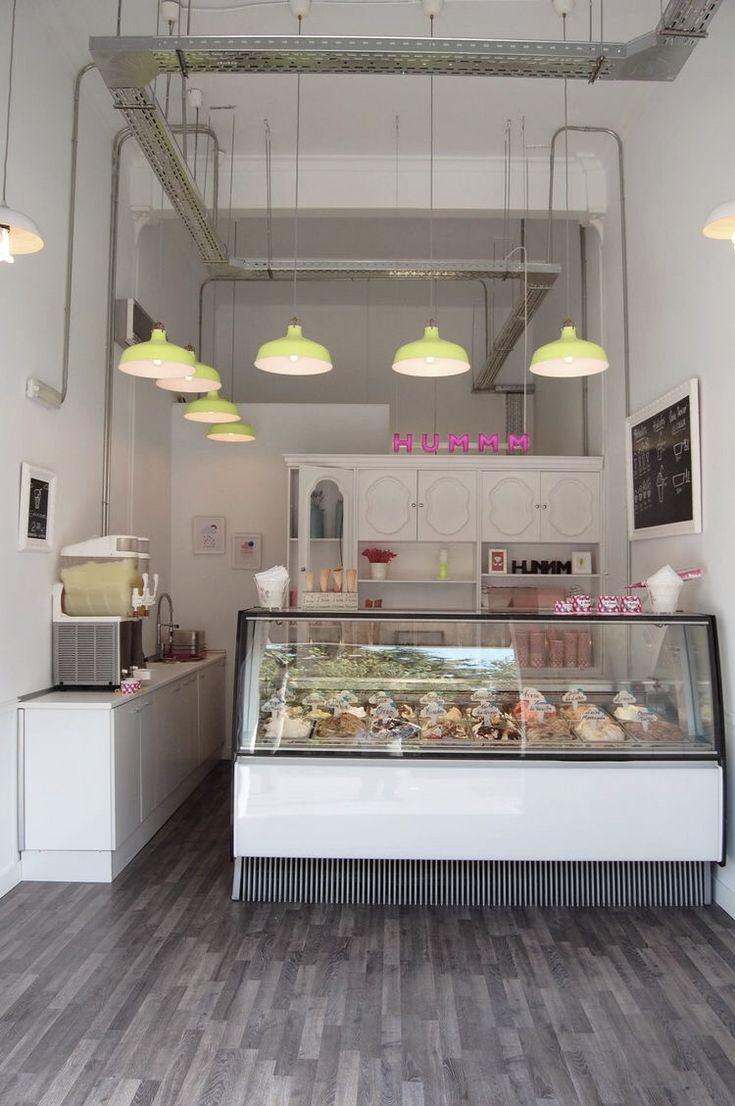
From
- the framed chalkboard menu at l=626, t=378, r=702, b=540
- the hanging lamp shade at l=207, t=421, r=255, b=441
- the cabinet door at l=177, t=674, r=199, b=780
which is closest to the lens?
the framed chalkboard menu at l=626, t=378, r=702, b=540

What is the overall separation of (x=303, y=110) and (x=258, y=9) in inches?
34.9

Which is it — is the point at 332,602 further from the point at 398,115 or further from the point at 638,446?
the point at 398,115

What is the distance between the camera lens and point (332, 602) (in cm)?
450

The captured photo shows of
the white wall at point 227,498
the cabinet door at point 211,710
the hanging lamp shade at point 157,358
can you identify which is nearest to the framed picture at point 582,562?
the white wall at point 227,498

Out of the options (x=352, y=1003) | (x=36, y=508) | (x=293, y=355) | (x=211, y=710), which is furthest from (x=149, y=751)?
(x=293, y=355)

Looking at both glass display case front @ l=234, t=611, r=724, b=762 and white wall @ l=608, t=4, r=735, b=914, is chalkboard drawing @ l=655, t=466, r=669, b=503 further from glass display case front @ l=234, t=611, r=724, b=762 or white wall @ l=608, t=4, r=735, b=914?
glass display case front @ l=234, t=611, r=724, b=762

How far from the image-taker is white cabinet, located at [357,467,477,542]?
6.58 metres

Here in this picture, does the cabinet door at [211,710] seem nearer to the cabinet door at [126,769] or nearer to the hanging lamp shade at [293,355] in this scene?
the cabinet door at [126,769]

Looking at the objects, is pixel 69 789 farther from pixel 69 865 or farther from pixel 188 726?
pixel 188 726

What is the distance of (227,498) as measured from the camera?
739 cm

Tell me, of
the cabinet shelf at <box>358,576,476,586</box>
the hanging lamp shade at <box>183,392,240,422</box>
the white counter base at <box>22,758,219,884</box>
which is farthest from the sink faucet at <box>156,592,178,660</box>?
the white counter base at <box>22,758,219,884</box>

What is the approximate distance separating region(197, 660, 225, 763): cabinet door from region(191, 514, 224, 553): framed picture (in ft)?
3.56

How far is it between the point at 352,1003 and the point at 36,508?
295cm

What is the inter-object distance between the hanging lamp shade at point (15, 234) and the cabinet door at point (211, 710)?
12.1 feet
